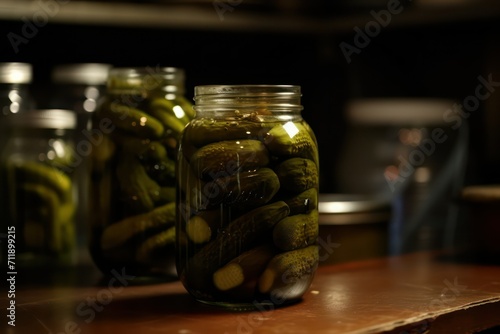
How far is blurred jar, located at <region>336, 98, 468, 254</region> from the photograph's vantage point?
162 centimetres

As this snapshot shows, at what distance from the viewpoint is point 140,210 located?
0.98 metres

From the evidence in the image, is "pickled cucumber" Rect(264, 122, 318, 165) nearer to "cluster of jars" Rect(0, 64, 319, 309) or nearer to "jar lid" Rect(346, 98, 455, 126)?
"cluster of jars" Rect(0, 64, 319, 309)

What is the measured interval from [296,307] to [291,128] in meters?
0.20

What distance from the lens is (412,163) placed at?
1.67m

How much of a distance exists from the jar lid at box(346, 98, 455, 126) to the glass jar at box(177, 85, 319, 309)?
35.1 inches

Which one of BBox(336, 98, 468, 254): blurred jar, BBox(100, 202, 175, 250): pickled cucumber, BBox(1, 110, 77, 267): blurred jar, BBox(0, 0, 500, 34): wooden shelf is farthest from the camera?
BBox(336, 98, 468, 254): blurred jar

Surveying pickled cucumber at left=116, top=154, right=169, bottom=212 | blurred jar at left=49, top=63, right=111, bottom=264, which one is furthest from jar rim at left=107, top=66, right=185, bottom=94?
blurred jar at left=49, top=63, right=111, bottom=264

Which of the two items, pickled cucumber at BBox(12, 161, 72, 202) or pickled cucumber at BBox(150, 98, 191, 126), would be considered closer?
pickled cucumber at BBox(150, 98, 191, 126)

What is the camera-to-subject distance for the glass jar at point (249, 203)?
2.67ft

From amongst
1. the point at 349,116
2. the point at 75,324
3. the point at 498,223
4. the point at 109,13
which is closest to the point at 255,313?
the point at 75,324

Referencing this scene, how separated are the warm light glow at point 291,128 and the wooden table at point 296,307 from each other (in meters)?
0.19

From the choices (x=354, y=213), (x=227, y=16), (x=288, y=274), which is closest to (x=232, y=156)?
(x=288, y=274)

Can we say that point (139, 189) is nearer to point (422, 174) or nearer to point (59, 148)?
point (59, 148)

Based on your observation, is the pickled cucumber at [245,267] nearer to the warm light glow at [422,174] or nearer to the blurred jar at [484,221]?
the blurred jar at [484,221]
